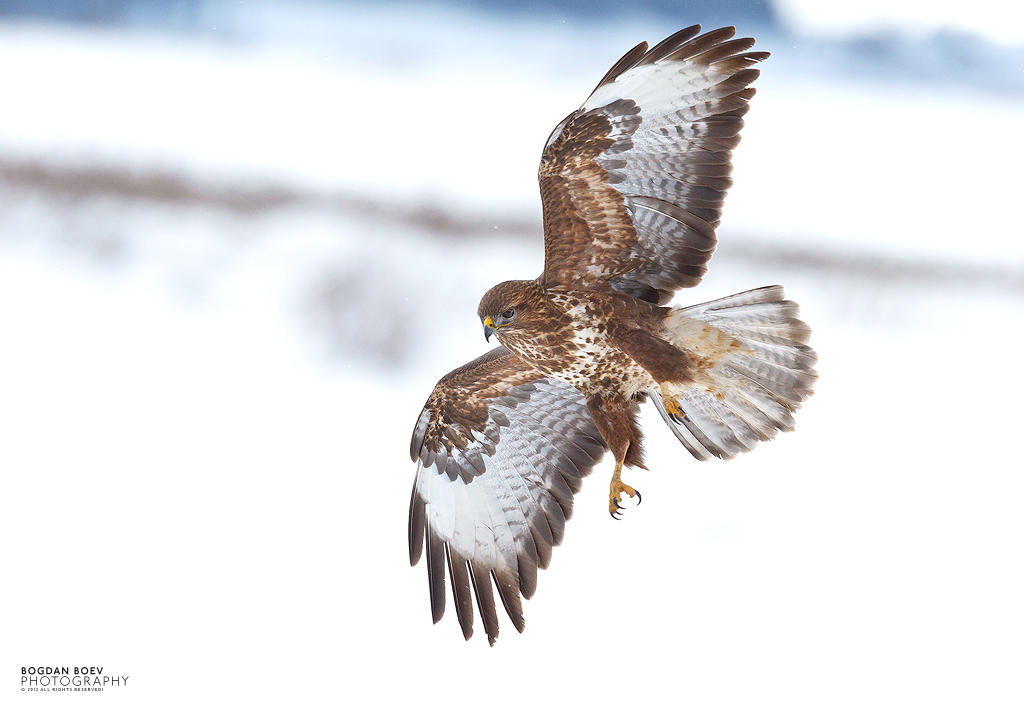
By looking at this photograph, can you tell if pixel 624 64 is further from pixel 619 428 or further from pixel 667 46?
pixel 619 428

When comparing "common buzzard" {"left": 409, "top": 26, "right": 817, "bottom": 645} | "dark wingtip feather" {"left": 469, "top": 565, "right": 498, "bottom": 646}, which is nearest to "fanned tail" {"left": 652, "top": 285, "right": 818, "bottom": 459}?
"common buzzard" {"left": 409, "top": 26, "right": 817, "bottom": 645}

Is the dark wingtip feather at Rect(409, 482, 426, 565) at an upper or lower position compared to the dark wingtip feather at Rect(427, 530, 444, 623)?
upper

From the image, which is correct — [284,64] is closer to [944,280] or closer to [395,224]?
[395,224]

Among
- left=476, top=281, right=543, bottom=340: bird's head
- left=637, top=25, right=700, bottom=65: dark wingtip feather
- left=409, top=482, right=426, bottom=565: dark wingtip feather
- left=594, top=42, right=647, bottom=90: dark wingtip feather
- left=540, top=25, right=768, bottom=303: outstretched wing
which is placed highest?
left=637, top=25, right=700, bottom=65: dark wingtip feather

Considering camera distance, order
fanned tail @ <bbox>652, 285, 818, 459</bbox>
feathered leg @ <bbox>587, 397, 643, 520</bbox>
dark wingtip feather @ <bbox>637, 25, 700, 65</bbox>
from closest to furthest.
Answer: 1. dark wingtip feather @ <bbox>637, 25, 700, 65</bbox>
2. fanned tail @ <bbox>652, 285, 818, 459</bbox>
3. feathered leg @ <bbox>587, 397, 643, 520</bbox>

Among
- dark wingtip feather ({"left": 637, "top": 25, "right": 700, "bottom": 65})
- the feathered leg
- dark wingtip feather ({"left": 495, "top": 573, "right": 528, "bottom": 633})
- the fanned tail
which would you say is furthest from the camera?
dark wingtip feather ({"left": 495, "top": 573, "right": 528, "bottom": 633})

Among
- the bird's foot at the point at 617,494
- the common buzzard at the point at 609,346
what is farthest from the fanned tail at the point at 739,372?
the bird's foot at the point at 617,494

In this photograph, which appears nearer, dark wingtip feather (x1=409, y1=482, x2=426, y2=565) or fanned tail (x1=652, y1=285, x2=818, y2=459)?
fanned tail (x1=652, y1=285, x2=818, y2=459)

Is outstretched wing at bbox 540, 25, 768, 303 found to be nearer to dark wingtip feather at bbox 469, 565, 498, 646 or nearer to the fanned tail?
the fanned tail
